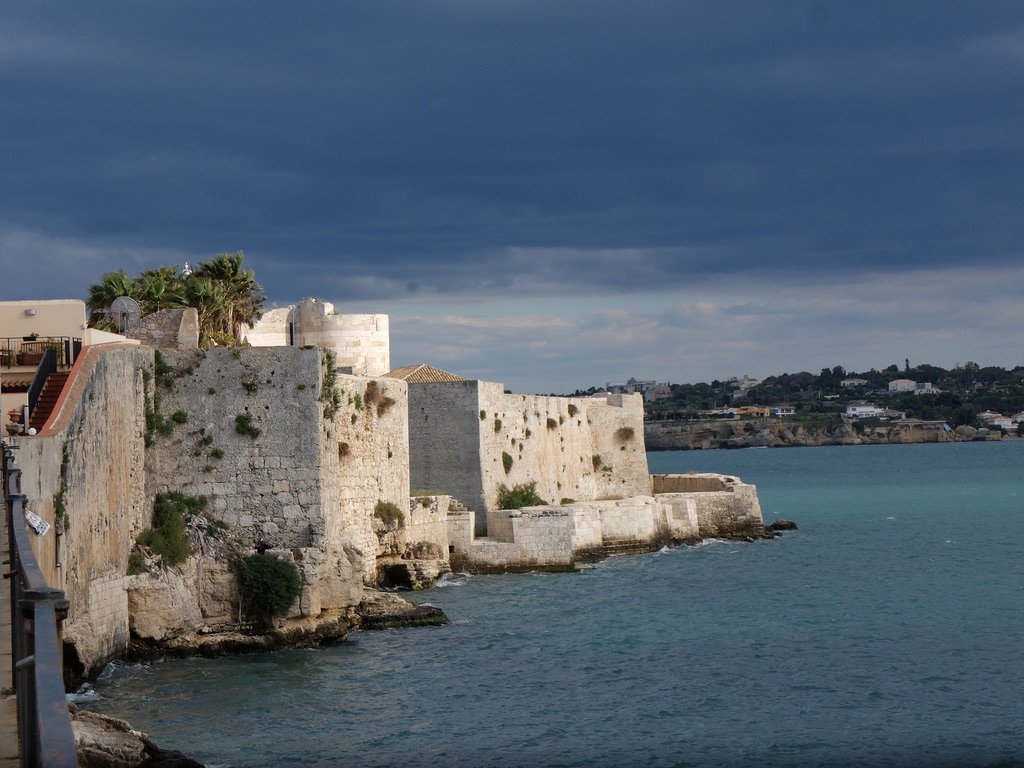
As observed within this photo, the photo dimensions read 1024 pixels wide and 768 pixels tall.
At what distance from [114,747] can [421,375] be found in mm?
24712

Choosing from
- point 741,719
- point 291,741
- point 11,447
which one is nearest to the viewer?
point 11,447

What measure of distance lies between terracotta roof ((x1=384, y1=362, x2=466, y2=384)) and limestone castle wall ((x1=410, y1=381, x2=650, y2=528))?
99 cm

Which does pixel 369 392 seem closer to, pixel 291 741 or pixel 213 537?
pixel 213 537

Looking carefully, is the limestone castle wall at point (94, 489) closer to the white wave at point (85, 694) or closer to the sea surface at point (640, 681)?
the white wave at point (85, 694)

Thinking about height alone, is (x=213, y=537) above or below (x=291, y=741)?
above

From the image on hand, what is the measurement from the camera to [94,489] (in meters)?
17.4

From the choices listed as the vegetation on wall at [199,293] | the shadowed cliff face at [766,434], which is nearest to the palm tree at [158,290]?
the vegetation on wall at [199,293]

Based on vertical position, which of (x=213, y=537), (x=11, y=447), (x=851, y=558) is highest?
(x=11, y=447)

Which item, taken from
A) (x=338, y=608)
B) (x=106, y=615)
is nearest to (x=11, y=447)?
(x=106, y=615)

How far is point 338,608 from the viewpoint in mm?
21719

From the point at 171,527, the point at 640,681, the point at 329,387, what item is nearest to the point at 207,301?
the point at 329,387

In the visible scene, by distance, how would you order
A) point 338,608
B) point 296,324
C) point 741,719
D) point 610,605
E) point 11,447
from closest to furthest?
point 11,447 < point 741,719 < point 338,608 < point 610,605 < point 296,324

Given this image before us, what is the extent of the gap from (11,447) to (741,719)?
9423mm

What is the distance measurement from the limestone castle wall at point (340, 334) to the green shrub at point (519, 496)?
458 cm
